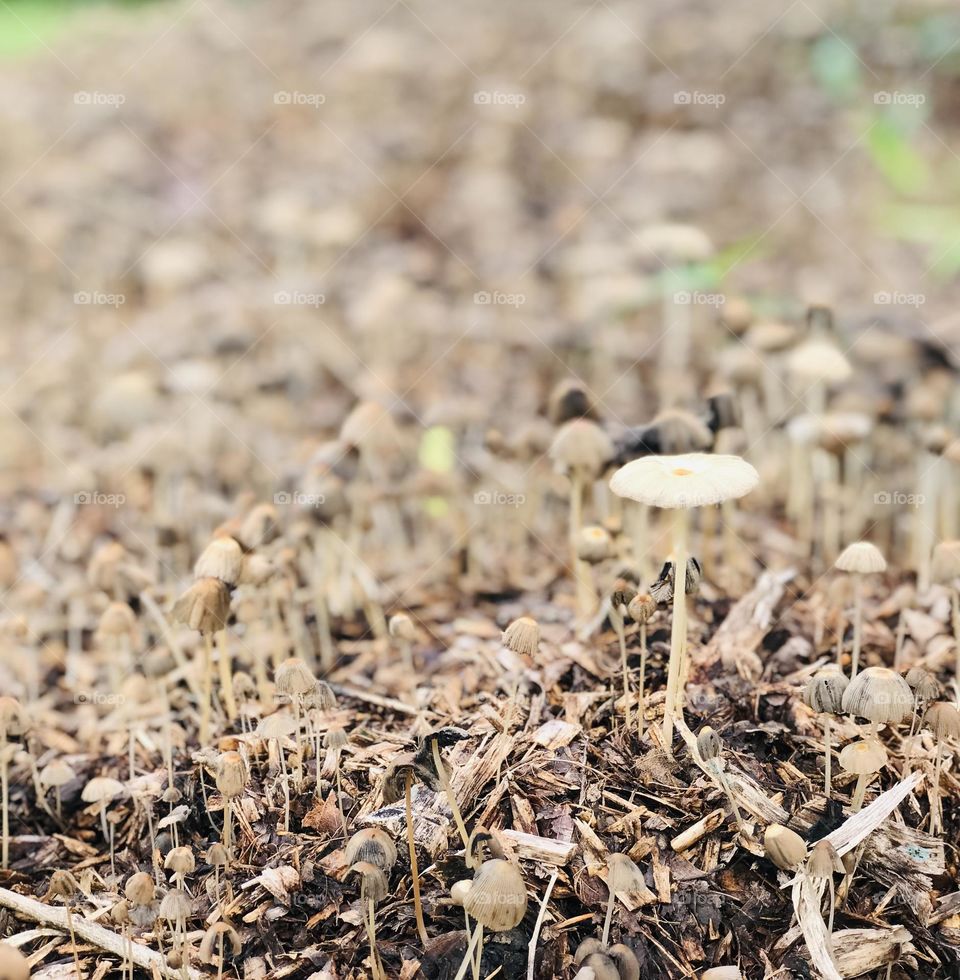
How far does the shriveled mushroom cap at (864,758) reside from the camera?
2.51 meters

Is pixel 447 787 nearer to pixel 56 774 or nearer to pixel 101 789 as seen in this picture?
pixel 101 789

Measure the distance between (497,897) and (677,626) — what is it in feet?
3.00

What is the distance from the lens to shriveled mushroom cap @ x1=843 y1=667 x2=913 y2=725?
2430mm

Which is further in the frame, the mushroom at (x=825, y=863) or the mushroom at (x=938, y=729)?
the mushroom at (x=938, y=729)

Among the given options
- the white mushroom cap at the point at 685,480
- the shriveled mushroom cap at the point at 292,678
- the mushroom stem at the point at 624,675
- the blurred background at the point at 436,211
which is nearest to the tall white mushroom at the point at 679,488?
the white mushroom cap at the point at 685,480

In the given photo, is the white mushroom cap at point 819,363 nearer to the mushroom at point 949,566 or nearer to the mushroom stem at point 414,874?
the mushroom at point 949,566

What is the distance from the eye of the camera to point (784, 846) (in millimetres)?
2312

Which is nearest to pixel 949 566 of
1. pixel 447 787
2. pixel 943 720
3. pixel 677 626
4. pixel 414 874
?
pixel 943 720

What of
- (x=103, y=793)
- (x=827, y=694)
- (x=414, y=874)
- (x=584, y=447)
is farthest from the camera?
(x=584, y=447)

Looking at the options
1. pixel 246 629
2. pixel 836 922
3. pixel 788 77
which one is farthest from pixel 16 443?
pixel 788 77

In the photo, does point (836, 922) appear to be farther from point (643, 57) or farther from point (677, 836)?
point (643, 57)

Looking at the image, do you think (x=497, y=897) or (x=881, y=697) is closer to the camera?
(x=497, y=897)

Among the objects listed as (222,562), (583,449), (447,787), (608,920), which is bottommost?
(608,920)

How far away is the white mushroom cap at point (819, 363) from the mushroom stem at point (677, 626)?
1.50 meters
